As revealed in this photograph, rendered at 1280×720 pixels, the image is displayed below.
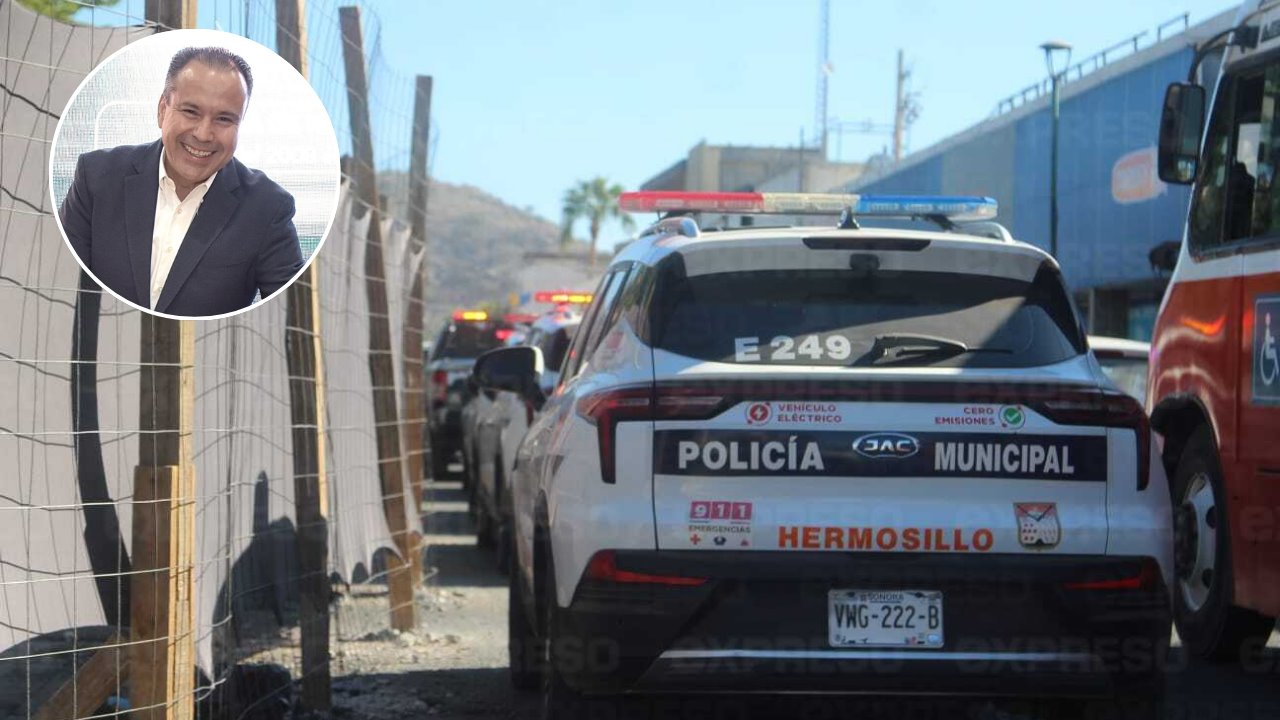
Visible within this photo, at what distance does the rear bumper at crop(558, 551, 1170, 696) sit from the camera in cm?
524

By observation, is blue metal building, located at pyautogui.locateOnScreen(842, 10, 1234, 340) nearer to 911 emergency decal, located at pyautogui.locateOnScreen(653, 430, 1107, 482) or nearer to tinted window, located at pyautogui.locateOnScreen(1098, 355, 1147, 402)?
tinted window, located at pyautogui.locateOnScreen(1098, 355, 1147, 402)

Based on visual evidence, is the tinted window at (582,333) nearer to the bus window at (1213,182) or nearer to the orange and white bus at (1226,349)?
the orange and white bus at (1226,349)

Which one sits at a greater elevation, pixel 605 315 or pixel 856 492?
pixel 605 315

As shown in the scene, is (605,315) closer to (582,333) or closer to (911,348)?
(582,333)

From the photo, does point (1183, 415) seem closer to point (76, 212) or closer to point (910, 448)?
point (910, 448)

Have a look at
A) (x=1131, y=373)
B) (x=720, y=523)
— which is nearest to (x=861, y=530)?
(x=720, y=523)

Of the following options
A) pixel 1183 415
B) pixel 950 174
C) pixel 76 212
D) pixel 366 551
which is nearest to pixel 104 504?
pixel 76 212

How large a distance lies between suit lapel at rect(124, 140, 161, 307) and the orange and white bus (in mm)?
4769

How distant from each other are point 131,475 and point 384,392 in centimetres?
395

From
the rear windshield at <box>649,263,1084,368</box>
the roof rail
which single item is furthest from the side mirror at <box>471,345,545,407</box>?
the rear windshield at <box>649,263,1084,368</box>

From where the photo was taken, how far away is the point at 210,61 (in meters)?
5.23

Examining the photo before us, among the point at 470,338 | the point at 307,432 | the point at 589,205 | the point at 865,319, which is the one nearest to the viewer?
the point at 865,319

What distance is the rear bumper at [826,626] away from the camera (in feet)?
17.2

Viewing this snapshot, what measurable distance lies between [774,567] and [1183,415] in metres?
4.29
